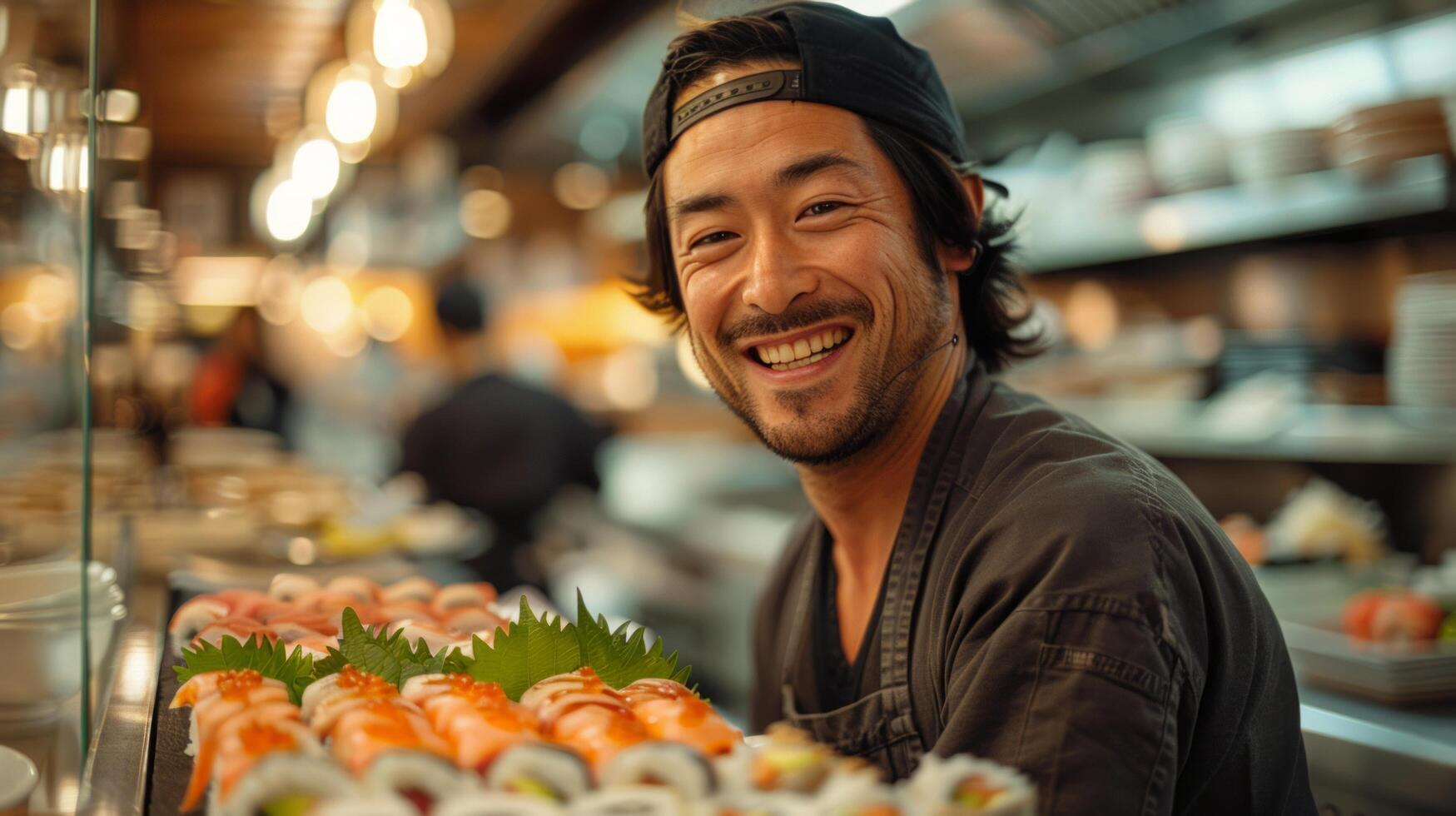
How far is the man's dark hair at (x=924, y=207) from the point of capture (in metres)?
1.59

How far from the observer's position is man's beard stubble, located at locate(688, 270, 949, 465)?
155 centimetres

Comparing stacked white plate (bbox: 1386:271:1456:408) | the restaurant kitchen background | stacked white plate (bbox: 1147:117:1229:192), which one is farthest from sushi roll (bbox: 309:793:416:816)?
stacked white plate (bbox: 1147:117:1229:192)

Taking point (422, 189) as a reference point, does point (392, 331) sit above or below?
below

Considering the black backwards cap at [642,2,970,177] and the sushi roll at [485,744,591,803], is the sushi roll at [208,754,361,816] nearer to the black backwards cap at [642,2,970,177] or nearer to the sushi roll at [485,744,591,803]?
the sushi roll at [485,744,591,803]

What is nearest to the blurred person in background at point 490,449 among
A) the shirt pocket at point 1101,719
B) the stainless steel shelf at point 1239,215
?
the stainless steel shelf at point 1239,215

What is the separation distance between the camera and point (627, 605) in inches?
245

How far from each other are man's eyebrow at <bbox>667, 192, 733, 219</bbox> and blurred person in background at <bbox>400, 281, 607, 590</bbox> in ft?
10.6

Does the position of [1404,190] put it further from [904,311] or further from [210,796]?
[210,796]

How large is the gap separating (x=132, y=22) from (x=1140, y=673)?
5.39 m

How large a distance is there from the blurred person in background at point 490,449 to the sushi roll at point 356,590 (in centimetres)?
312

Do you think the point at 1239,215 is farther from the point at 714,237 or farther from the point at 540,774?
the point at 540,774

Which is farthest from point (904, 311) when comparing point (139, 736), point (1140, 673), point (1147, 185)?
point (1147, 185)

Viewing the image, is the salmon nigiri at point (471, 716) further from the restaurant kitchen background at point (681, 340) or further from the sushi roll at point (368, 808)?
the restaurant kitchen background at point (681, 340)

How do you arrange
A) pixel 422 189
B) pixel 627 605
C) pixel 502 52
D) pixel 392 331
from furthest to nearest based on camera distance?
pixel 392 331
pixel 422 189
pixel 627 605
pixel 502 52
